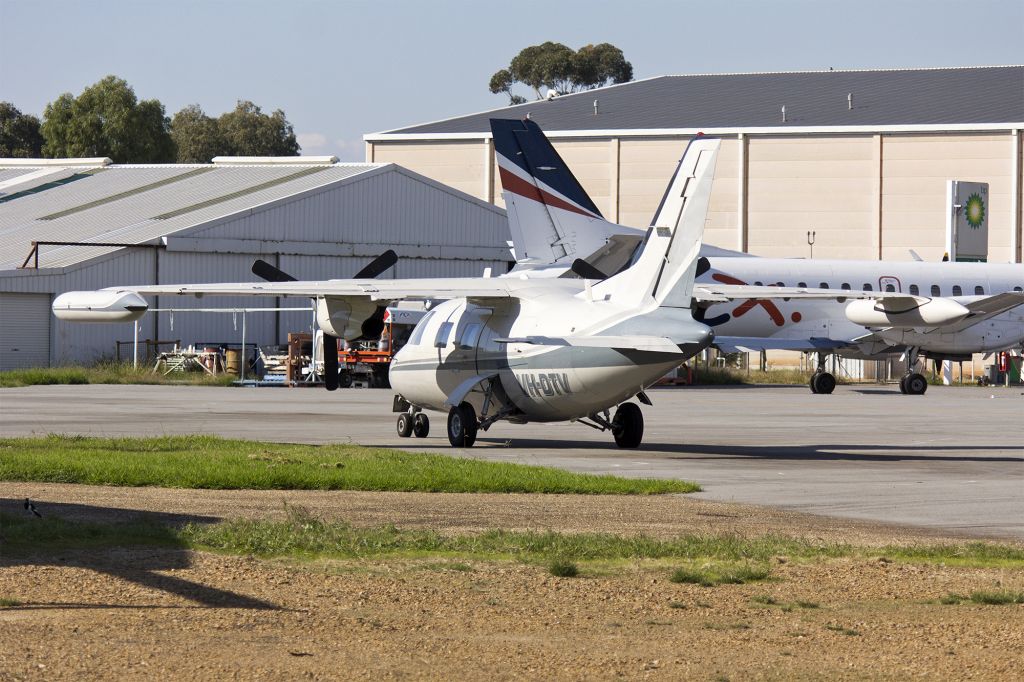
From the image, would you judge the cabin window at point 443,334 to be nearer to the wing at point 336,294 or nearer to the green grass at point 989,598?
the wing at point 336,294

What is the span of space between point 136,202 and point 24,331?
13104mm

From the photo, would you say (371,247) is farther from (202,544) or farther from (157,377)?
(202,544)

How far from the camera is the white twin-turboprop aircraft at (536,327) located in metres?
21.9

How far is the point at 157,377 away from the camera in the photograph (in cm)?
5009

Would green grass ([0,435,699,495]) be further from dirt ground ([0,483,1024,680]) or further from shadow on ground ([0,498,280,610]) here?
dirt ground ([0,483,1024,680])

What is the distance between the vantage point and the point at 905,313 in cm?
4359

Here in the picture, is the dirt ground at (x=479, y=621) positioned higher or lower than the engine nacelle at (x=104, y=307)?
lower

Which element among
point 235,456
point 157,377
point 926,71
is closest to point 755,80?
point 926,71

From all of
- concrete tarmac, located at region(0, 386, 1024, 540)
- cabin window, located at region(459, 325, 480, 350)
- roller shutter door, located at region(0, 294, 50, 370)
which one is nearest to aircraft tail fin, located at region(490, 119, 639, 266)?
concrete tarmac, located at region(0, 386, 1024, 540)

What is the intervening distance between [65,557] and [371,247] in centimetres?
5226

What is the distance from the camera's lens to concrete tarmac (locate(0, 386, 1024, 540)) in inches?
677

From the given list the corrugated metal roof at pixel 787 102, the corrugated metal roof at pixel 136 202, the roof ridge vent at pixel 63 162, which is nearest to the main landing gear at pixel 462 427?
the corrugated metal roof at pixel 136 202

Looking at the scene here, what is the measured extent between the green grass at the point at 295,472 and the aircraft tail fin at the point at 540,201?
55.2ft

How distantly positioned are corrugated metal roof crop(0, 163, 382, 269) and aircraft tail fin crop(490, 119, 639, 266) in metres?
23.4
